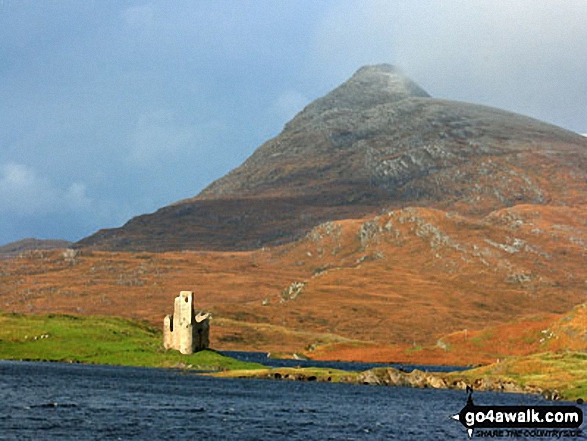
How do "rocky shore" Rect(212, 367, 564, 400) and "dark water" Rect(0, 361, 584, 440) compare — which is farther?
"rocky shore" Rect(212, 367, 564, 400)

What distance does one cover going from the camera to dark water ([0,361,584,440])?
74062 millimetres

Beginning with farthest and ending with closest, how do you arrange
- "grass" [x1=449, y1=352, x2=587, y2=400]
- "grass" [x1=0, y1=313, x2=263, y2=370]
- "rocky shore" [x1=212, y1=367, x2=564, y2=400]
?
"grass" [x1=0, y1=313, x2=263, y2=370], "rocky shore" [x1=212, y1=367, x2=564, y2=400], "grass" [x1=449, y1=352, x2=587, y2=400]

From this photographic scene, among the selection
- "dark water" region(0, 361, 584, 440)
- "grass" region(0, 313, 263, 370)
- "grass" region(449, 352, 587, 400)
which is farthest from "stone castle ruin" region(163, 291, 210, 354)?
"grass" region(449, 352, 587, 400)

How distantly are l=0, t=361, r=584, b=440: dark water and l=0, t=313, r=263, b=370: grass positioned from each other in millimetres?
10016

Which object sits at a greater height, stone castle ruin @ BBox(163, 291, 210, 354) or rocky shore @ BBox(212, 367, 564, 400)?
stone castle ruin @ BBox(163, 291, 210, 354)

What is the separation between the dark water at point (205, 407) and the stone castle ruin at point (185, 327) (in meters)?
9.78

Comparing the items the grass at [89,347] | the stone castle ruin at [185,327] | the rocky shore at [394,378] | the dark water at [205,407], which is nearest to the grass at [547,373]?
the rocky shore at [394,378]

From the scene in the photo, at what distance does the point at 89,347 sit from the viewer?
502 feet

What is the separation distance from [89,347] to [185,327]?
20074mm

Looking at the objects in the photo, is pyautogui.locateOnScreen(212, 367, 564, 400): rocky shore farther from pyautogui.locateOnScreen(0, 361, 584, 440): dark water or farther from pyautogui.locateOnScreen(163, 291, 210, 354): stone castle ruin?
pyautogui.locateOnScreen(163, 291, 210, 354): stone castle ruin

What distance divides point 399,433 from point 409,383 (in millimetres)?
60535

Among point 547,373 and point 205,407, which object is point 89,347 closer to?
point 205,407

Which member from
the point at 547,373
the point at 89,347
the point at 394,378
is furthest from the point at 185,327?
the point at 547,373

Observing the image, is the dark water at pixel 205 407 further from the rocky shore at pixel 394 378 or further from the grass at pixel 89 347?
the grass at pixel 89 347
